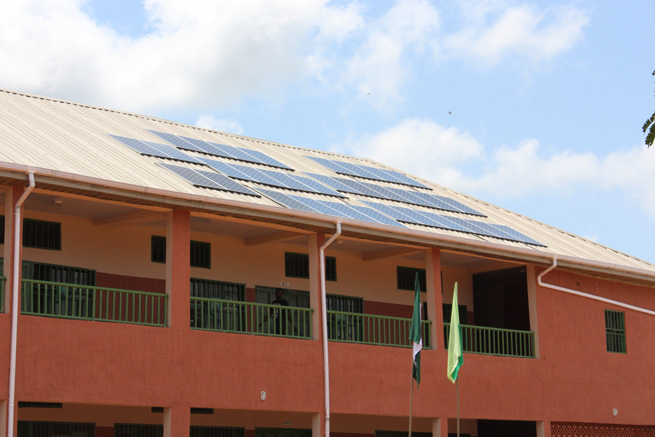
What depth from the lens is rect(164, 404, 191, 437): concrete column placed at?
17.1 m

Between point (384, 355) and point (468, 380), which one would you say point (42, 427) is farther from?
point (468, 380)

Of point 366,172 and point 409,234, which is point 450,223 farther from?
point 366,172

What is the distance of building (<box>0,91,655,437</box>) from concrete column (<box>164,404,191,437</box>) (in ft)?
0.08

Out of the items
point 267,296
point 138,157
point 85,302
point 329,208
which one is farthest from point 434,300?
point 85,302

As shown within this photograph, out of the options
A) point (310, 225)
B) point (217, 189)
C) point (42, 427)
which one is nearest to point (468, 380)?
point (310, 225)

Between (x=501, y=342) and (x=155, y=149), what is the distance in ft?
32.2

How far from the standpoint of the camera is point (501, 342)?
25125 millimetres

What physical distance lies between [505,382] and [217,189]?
782cm

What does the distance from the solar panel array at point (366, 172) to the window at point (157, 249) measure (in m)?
6.58

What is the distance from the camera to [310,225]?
18984mm

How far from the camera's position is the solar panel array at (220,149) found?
22.5m

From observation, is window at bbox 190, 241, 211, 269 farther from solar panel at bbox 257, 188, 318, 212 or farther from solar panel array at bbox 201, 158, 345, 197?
solar panel at bbox 257, 188, 318, 212

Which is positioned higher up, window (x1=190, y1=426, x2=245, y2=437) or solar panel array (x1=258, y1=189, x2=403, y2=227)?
solar panel array (x1=258, y1=189, x2=403, y2=227)

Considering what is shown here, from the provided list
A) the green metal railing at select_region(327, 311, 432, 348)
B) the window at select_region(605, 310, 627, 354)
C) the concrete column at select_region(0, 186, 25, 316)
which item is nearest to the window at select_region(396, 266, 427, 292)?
the green metal railing at select_region(327, 311, 432, 348)
